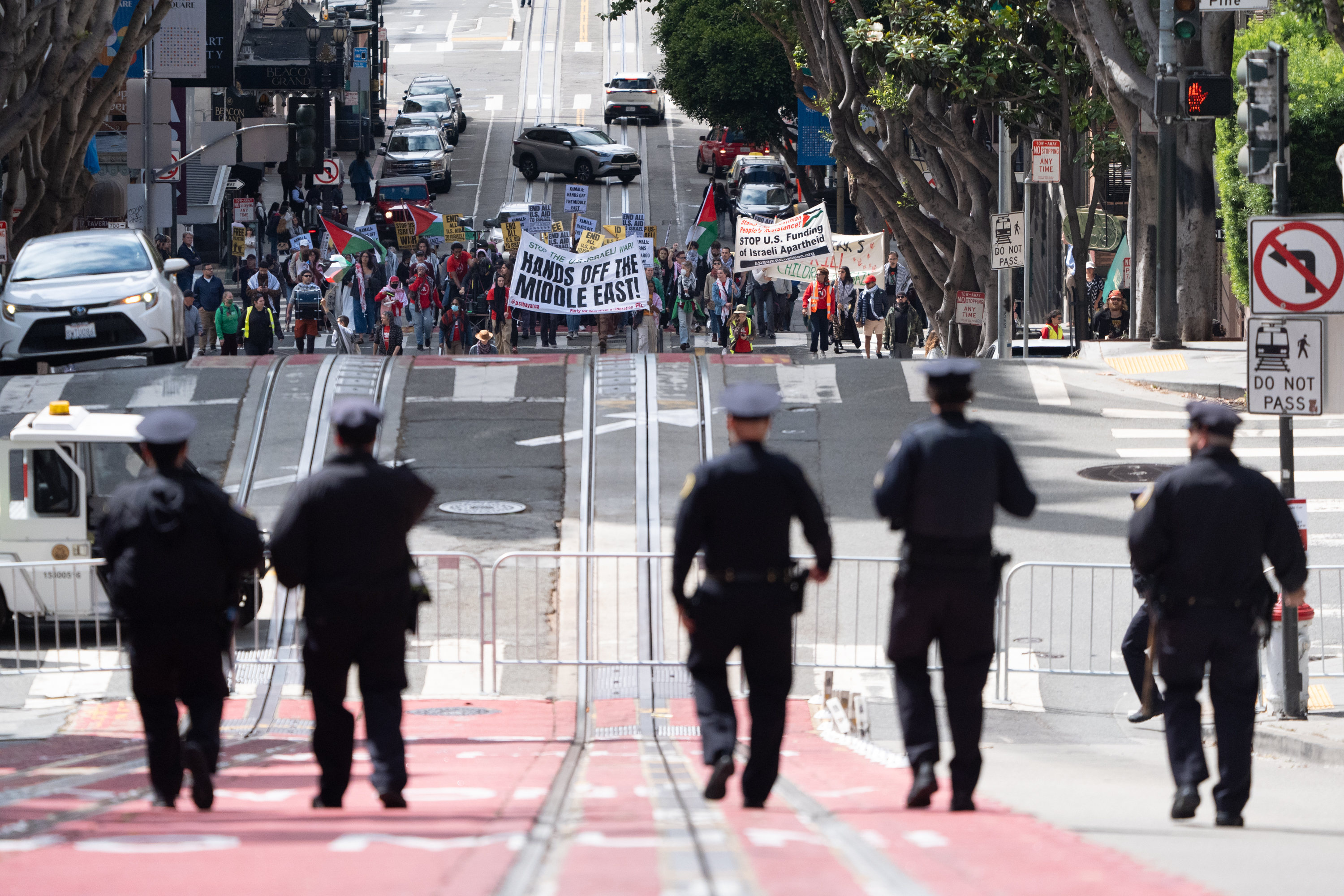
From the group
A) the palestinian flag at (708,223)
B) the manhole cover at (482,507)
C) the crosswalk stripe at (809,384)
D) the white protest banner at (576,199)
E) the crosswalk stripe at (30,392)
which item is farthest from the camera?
the white protest banner at (576,199)

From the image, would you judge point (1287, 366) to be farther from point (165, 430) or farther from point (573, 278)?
point (573, 278)

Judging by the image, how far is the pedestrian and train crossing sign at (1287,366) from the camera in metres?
11.0

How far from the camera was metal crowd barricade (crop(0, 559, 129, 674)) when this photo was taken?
1359cm

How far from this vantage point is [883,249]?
116 ft

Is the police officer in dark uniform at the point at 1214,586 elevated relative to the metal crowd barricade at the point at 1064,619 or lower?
elevated

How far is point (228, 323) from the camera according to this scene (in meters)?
28.9

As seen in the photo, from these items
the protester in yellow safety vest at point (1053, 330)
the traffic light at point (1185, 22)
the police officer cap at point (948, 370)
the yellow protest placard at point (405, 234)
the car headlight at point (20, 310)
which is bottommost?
the police officer cap at point (948, 370)

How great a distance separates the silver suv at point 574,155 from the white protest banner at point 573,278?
35065 millimetres

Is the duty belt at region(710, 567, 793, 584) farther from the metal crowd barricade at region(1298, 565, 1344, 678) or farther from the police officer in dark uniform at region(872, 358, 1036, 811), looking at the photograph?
the metal crowd barricade at region(1298, 565, 1344, 678)

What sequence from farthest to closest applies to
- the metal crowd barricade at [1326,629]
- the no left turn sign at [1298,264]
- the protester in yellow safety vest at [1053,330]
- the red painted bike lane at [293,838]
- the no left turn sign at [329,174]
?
the no left turn sign at [329,174], the protester in yellow safety vest at [1053,330], the metal crowd barricade at [1326,629], the no left turn sign at [1298,264], the red painted bike lane at [293,838]

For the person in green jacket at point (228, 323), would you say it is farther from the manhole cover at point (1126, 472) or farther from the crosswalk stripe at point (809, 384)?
the manhole cover at point (1126, 472)

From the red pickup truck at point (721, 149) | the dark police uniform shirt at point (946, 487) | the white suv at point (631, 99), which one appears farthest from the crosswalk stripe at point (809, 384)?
the white suv at point (631, 99)

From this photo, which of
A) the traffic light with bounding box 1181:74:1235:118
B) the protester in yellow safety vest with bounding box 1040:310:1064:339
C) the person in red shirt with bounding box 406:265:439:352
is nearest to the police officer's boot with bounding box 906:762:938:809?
the traffic light with bounding box 1181:74:1235:118

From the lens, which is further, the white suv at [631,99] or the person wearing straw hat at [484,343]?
the white suv at [631,99]
